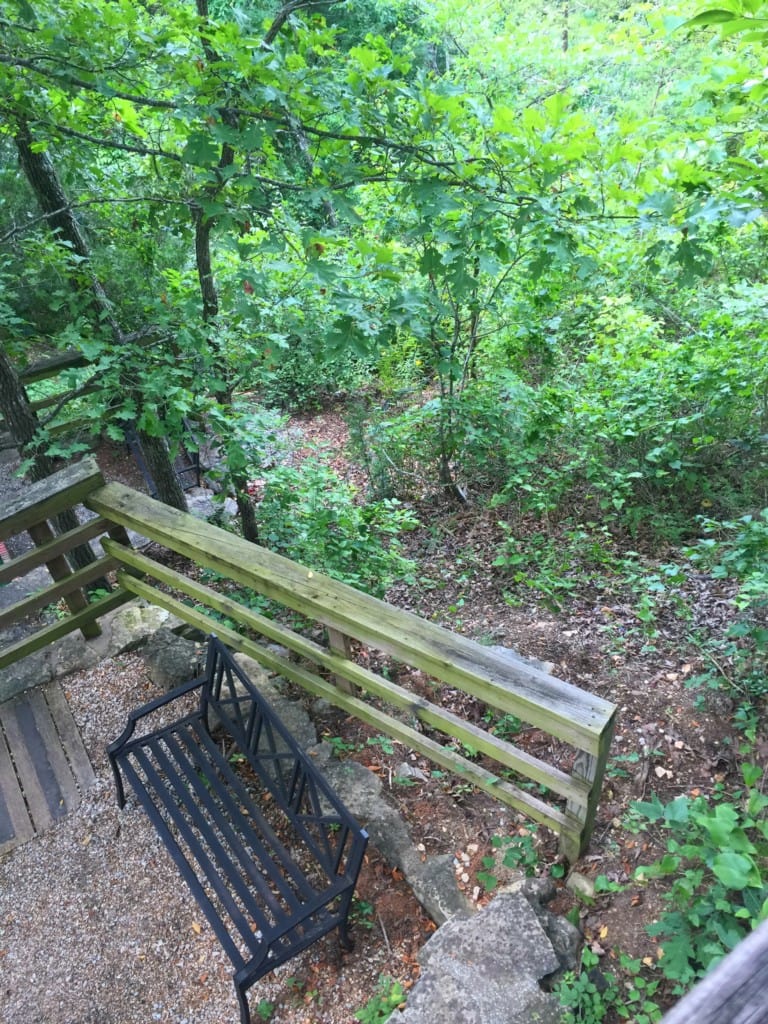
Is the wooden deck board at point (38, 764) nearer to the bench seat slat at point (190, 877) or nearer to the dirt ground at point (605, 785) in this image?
the bench seat slat at point (190, 877)

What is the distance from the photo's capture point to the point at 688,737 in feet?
8.49

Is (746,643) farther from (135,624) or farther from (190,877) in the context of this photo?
(135,624)

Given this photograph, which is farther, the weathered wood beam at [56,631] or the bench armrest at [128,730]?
the weathered wood beam at [56,631]

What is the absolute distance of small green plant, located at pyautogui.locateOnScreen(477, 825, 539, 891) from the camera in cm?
207

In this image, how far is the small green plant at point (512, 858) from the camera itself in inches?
81.6

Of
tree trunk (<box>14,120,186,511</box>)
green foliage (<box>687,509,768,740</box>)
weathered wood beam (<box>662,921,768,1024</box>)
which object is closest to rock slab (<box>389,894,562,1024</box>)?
green foliage (<box>687,509,768,740</box>)

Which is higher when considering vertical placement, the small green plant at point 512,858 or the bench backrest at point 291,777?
the bench backrest at point 291,777

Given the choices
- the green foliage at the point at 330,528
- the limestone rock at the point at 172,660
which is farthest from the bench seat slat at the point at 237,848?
the green foliage at the point at 330,528

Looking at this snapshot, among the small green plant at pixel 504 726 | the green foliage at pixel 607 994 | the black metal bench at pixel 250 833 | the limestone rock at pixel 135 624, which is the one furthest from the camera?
the limestone rock at pixel 135 624

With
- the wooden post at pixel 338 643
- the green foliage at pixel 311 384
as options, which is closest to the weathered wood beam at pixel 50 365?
the wooden post at pixel 338 643

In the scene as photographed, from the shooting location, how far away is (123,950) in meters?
2.08

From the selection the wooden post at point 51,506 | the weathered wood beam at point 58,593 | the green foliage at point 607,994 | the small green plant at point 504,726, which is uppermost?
the wooden post at point 51,506

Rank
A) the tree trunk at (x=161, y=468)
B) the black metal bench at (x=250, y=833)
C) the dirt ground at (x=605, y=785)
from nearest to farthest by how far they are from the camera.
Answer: the black metal bench at (x=250, y=833), the dirt ground at (x=605, y=785), the tree trunk at (x=161, y=468)

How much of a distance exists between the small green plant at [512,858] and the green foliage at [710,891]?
39 centimetres
